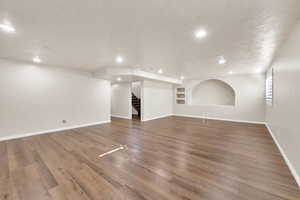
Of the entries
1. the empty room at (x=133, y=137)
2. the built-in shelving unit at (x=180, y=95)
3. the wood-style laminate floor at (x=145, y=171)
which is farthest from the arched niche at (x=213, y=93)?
the wood-style laminate floor at (x=145, y=171)

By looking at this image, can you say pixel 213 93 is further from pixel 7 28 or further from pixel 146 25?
pixel 7 28

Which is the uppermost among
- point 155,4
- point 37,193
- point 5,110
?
point 155,4

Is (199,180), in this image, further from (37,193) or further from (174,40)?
(174,40)

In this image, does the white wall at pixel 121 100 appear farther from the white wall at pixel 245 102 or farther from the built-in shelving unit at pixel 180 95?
the white wall at pixel 245 102

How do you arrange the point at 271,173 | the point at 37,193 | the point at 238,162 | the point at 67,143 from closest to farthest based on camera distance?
the point at 37,193 → the point at 271,173 → the point at 238,162 → the point at 67,143

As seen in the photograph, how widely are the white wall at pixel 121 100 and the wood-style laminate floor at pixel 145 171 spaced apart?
154 inches

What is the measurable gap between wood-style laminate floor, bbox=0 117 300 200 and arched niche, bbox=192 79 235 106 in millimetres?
4672

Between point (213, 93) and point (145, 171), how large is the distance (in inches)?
297

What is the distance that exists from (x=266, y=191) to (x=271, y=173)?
611mm

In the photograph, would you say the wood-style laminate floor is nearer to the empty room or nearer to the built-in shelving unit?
the empty room

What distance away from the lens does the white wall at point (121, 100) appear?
23.9ft

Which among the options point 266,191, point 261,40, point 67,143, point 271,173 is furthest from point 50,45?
point 271,173

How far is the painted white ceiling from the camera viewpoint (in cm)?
154

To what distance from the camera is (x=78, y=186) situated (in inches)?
70.9
